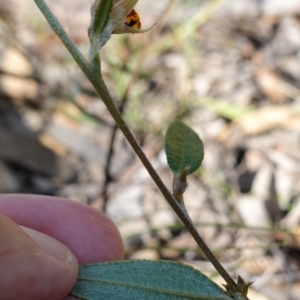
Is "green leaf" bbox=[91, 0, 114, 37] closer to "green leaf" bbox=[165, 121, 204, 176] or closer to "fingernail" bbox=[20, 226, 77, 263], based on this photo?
"green leaf" bbox=[165, 121, 204, 176]

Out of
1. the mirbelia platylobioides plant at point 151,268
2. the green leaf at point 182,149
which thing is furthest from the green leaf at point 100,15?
the green leaf at point 182,149

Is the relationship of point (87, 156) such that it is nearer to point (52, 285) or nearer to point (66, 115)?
point (66, 115)

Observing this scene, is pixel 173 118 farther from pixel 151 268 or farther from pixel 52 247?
pixel 151 268

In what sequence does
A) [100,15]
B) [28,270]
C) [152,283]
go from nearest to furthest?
[100,15]
[152,283]
[28,270]

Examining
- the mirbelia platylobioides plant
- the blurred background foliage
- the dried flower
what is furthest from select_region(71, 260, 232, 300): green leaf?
the blurred background foliage

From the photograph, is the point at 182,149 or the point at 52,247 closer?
the point at 182,149


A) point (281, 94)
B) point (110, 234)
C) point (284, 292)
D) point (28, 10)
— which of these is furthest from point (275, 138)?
point (28, 10)

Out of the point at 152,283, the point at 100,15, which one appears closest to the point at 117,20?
the point at 100,15

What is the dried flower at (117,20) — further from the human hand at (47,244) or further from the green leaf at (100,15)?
the human hand at (47,244)
